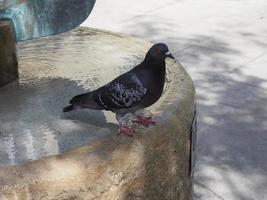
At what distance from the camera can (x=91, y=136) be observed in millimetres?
2488

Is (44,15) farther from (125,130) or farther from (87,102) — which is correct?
(125,130)

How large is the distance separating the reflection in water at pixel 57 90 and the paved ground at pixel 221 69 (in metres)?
1.19

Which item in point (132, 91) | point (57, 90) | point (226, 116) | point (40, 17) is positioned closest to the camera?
point (132, 91)

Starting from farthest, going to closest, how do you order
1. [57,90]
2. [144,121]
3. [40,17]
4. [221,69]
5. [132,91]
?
[221,69]
[57,90]
[40,17]
[144,121]
[132,91]

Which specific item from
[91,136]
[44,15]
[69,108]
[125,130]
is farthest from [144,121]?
[44,15]

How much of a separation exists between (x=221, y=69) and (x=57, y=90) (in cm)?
311

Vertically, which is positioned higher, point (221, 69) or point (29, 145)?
point (29, 145)

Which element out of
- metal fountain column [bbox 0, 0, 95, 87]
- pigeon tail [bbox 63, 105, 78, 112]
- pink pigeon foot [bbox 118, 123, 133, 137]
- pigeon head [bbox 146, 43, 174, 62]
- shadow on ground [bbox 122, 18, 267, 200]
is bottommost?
shadow on ground [bbox 122, 18, 267, 200]

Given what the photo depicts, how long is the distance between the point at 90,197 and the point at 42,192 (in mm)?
208

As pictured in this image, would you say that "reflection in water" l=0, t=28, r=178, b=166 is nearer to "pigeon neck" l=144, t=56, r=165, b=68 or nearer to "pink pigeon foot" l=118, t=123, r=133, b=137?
"pink pigeon foot" l=118, t=123, r=133, b=137

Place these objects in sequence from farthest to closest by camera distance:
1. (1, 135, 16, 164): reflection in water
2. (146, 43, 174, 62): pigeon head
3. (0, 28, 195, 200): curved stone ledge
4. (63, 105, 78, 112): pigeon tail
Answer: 1. (63, 105, 78, 112): pigeon tail
2. (146, 43, 174, 62): pigeon head
3. (1, 135, 16, 164): reflection in water
4. (0, 28, 195, 200): curved stone ledge

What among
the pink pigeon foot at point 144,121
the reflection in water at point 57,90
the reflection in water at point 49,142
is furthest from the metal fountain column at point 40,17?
the pink pigeon foot at point 144,121

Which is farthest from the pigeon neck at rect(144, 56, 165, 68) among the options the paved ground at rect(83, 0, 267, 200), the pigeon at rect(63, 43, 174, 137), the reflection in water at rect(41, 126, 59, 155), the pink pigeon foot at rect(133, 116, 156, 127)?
the paved ground at rect(83, 0, 267, 200)

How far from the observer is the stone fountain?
2201 millimetres
